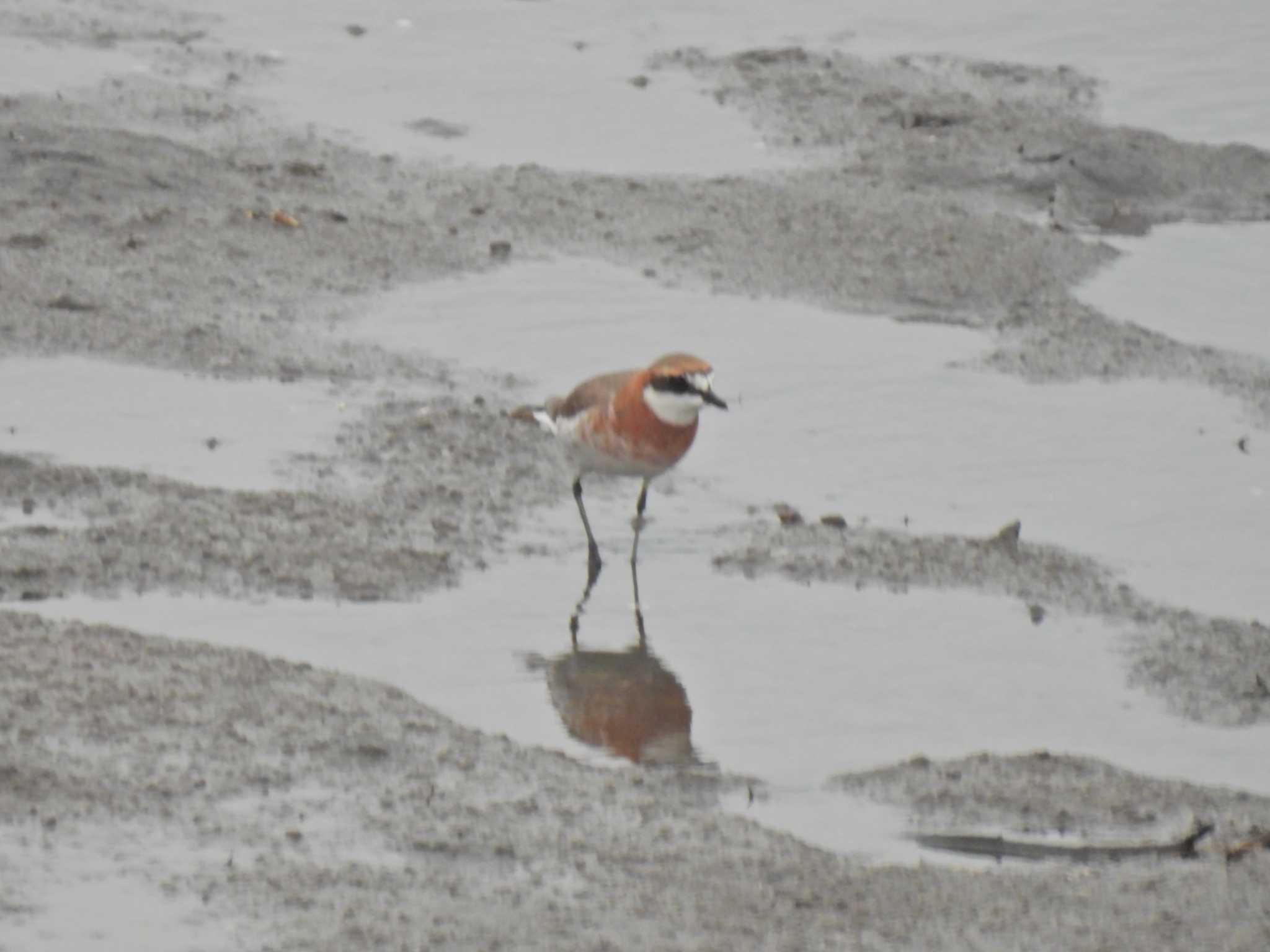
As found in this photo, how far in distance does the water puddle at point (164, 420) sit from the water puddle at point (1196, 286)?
3873mm

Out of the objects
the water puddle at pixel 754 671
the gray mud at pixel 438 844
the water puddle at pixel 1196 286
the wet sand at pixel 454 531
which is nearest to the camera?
the gray mud at pixel 438 844

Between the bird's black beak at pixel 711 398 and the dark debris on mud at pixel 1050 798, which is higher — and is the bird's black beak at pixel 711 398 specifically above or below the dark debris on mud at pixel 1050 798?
above

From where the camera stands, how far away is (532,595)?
295 inches

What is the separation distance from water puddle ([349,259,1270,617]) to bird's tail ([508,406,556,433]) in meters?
0.33

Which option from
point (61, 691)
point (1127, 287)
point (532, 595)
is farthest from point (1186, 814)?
point (1127, 287)

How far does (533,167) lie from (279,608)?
5.21m

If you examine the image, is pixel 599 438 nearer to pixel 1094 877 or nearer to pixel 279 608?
pixel 279 608

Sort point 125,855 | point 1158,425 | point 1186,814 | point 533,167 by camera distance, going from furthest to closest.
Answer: point 533,167 → point 1158,425 → point 1186,814 → point 125,855

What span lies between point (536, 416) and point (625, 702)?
6.78ft

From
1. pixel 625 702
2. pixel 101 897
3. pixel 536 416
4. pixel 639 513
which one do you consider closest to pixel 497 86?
pixel 536 416

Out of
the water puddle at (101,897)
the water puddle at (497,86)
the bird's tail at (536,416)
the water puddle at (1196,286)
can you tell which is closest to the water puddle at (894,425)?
the bird's tail at (536,416)

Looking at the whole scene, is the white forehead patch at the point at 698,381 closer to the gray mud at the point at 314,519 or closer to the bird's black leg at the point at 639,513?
the bird's black leg at the point at 639,513

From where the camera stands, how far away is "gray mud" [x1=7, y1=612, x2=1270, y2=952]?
507 centimetres

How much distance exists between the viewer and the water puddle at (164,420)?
816 centimetres
